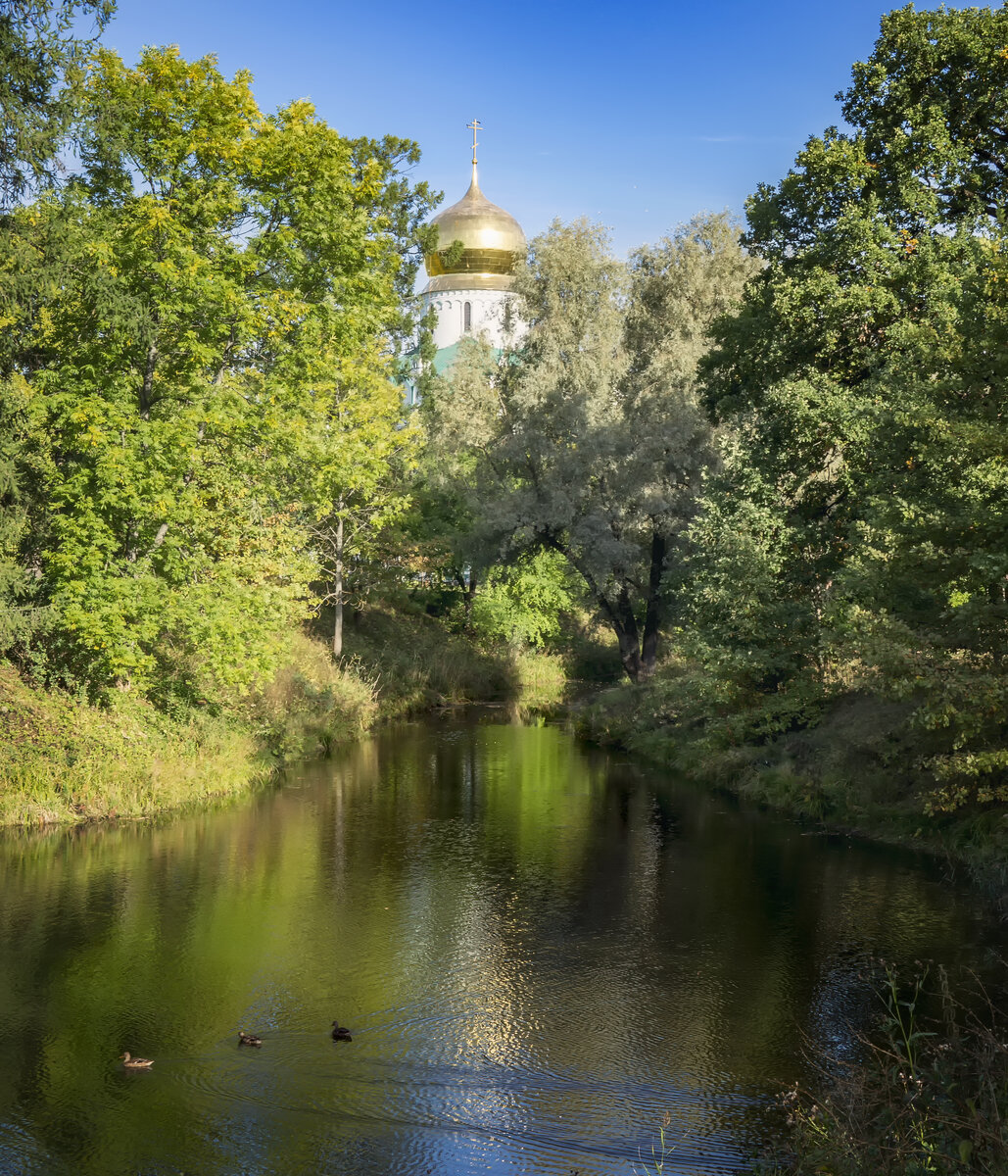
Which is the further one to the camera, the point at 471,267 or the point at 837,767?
the point at 471,267

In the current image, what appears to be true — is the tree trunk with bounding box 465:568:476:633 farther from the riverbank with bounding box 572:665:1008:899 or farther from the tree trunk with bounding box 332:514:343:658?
the riverbank with bounding box 572:665:1008:899

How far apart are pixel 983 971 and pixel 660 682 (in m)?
16.2

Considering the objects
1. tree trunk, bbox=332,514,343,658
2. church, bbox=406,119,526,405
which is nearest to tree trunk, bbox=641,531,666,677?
tree trunk, bbox=332,514,343,658

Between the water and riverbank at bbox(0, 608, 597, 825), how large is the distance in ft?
2.28

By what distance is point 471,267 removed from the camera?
60.8 meters

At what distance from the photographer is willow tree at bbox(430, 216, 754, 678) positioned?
1213 inches

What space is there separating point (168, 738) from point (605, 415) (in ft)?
54.4

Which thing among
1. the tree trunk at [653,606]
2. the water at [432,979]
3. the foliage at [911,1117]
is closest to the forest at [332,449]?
the water at [432,979]

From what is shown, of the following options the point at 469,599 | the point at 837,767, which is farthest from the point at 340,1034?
the point at 469,599

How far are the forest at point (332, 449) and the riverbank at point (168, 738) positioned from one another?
64 millimetres

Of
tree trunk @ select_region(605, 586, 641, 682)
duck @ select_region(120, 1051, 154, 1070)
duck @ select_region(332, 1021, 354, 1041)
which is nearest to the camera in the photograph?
duck @ select_region(120, 1051, 154, 1070)

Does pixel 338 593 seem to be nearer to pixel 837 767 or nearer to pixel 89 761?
pixel 89 761

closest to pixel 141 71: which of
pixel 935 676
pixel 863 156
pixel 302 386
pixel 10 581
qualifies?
pixel 302 386

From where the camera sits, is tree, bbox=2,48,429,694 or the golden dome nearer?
tree, bbox=2,48,429,694
